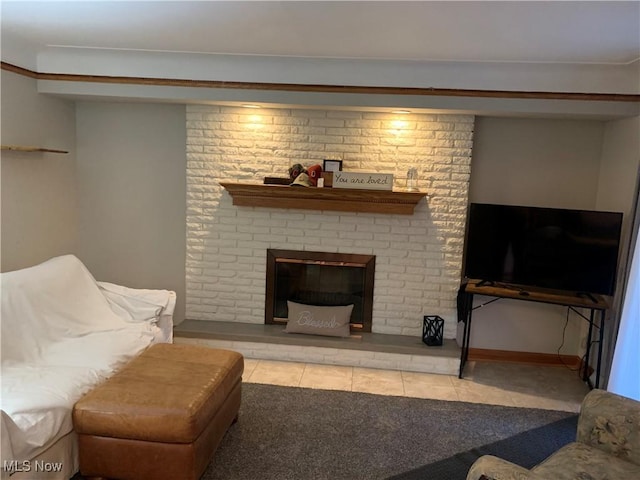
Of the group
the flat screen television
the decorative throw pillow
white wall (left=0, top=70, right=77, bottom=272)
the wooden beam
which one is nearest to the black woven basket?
the flat screen television

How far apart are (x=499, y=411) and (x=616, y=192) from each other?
6.00ft

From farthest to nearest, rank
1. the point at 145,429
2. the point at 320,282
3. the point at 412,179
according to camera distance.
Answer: the point at 320,282, the point at 412,179, the point at 145,429

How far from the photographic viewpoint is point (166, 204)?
13.9 ft

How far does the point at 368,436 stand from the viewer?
9.43ft

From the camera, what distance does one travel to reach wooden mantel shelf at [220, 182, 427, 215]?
3.83m

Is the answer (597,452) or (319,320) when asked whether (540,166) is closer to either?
(319,320)

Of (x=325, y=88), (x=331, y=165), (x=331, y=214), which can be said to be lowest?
(x=331, y=214)

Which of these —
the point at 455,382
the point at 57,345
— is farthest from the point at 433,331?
the point at 57,345

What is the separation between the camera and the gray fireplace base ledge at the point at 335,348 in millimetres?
3879

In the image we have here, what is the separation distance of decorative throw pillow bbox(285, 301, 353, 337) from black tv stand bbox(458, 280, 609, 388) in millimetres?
933

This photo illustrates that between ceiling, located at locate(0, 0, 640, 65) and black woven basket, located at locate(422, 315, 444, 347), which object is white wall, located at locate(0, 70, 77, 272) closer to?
ceiling, located at locate(0, 0, 640, 65)

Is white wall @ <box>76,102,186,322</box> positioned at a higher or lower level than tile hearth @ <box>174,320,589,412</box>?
higher

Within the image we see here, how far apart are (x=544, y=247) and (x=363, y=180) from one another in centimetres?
140

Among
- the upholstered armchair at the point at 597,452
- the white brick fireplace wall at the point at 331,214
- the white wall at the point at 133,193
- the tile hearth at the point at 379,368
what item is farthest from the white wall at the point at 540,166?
the white wall at the point at 133,193
